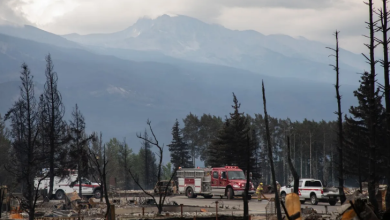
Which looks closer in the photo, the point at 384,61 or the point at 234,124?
the point at 384,61

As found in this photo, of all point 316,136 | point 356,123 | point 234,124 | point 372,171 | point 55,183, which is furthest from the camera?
point 316,136

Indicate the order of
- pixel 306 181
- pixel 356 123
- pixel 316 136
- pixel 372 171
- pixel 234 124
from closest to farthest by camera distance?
pixel 372 171 < pixel 306 181 < pixel 356 123 < pixel 234 124 < pixel 316 136

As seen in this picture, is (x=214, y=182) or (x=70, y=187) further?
(x=70, y=187)

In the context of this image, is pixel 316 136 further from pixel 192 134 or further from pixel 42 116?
pixel 42 116

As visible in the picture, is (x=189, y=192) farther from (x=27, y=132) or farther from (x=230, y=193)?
(x=27, y=132)

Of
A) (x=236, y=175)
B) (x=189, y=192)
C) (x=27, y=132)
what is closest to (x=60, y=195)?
(x=27, y=132)

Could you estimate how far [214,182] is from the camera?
48.0 metres

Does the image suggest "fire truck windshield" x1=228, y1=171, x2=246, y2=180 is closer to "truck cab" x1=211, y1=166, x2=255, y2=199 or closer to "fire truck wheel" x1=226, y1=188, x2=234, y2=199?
"truck cab" x1=211, y1=166, x2=255, y2=199

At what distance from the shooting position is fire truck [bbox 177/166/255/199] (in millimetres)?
46531

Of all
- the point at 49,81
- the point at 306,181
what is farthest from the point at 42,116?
the point at 306,181

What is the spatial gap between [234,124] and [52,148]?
2616cm

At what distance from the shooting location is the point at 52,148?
48.1 metres

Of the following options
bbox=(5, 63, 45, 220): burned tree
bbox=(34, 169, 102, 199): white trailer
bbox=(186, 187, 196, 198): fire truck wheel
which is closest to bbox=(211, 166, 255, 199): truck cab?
bbox=(186, 187, 196, 198): fire truck wheel

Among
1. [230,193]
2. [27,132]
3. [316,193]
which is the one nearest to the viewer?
→ [316,193]
